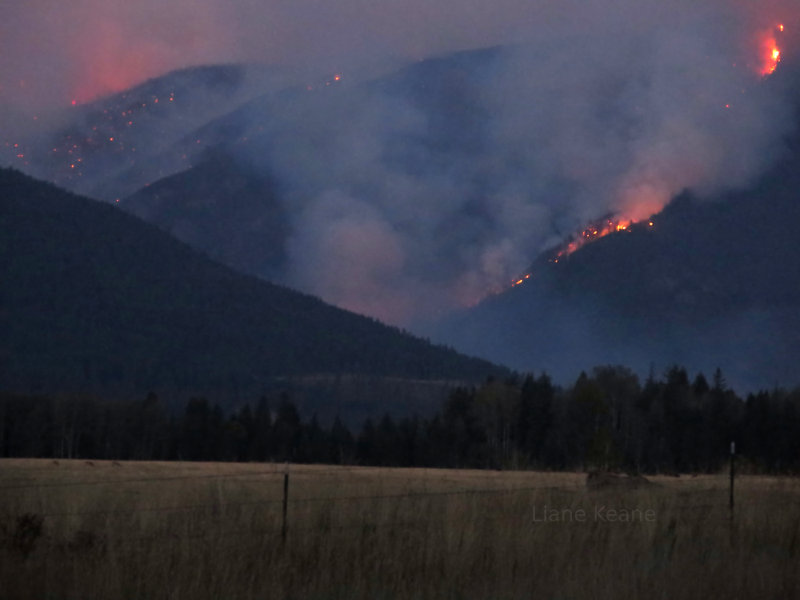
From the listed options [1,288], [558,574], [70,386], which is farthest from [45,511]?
[1,288]

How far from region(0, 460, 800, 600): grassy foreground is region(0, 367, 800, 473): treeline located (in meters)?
38.8

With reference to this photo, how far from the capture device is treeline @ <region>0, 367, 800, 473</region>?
5609 cm

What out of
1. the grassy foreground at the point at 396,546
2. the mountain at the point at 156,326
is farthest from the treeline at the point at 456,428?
the grassy foreground at the point at 396,546

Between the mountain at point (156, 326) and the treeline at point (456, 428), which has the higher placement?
the mountain at point (156, 326)

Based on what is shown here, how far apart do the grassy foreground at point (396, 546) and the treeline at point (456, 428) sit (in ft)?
127

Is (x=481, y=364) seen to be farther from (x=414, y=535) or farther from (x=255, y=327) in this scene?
(x=414, y=535)

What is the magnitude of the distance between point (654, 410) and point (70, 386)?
2723 inches

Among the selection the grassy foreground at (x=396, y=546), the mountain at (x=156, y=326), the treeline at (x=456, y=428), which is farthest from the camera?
the mountain at (x=156, y=326)

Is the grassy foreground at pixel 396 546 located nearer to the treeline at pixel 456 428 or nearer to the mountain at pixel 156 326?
the treeline at pixel 456 428

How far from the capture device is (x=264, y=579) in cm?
1084

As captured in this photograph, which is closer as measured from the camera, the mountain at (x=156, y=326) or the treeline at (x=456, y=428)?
the treeline at (x=456, y=428)

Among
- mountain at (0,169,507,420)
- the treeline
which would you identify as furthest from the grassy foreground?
mountain at (0,169,507,420)

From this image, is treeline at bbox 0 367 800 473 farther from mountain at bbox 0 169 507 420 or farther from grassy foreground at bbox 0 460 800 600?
grassy foreground at bbox 0 460 800 600

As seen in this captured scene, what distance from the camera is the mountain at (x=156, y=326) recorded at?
116375mm
